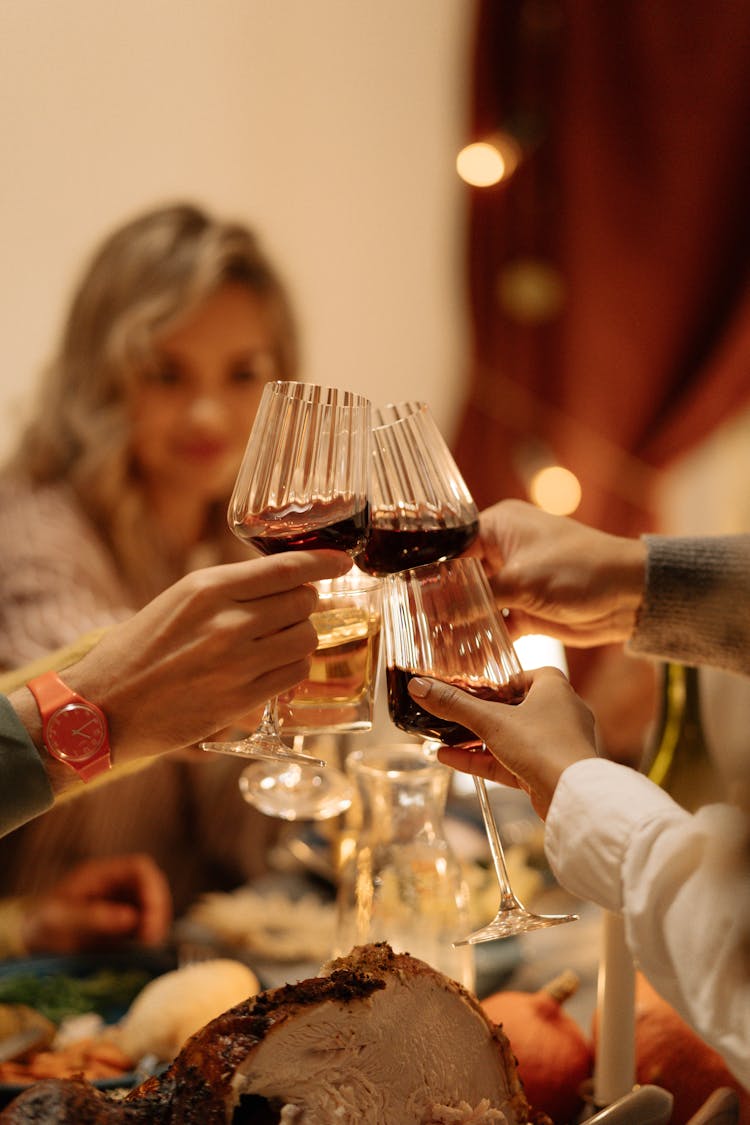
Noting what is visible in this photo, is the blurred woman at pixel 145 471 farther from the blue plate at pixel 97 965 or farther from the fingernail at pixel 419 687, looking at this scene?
the fingernail at pixel 419 687

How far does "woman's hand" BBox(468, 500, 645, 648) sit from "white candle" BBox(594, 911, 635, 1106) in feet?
1.37

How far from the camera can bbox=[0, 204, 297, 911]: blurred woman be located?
2273mm

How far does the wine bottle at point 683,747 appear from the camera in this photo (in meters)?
1.46

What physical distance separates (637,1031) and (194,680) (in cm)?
60

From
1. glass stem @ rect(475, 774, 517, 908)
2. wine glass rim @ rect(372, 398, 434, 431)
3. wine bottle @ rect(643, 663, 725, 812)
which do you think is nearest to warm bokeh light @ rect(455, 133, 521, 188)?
wine bottle @ rect(643, 663, 725, 812)

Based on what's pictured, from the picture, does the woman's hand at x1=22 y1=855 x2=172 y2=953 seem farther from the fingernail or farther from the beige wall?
the beige wall

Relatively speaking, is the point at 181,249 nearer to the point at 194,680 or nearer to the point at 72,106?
the point at 72,106

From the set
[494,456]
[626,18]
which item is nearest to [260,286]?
[494,456]

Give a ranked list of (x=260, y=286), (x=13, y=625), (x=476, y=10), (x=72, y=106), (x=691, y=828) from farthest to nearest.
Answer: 1. (x=476, y=10)
2. (x=260, y=286)
3. (x=72, y=106)
4. (x=13, y=625)
5. (x=691, y=828)

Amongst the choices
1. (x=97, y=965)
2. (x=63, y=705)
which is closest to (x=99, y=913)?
(x=97, y=965)

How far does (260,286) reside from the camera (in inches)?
98.7

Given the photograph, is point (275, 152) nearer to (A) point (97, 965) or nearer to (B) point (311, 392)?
(B) point (311, 392)

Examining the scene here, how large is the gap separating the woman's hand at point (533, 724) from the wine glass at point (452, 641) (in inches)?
0.8

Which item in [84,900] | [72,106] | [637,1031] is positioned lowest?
[84,900]
